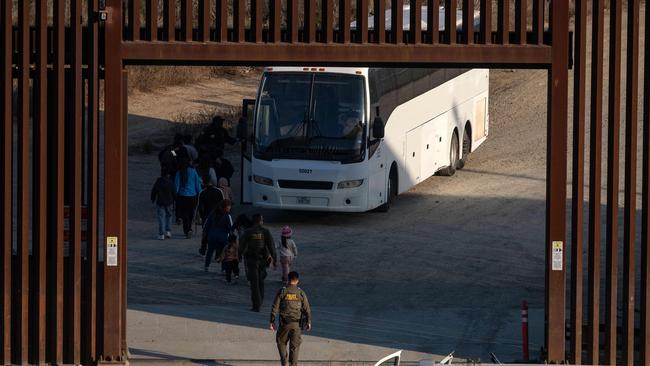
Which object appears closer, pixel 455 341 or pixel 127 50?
pixel 127 50

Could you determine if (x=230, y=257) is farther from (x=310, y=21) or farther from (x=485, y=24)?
(x=485, y=24)

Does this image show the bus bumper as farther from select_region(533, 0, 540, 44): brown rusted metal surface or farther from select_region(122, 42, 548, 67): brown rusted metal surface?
select_region(533, 0, 540, 44): brown rusted metal surface

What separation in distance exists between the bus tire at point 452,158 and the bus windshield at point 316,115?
5.39 metres

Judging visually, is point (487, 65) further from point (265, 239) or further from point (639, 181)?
point (639, 181)

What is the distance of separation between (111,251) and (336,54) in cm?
348

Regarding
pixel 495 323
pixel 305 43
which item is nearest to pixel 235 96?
pixel 495 323

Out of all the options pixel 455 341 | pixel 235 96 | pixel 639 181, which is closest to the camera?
pixel 455 341

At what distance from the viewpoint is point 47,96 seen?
1548 cm

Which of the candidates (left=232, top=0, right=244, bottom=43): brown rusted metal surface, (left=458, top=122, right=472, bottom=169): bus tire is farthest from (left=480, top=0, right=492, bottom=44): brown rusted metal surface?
(left=458, top=122, right=472, bottom=169): bus tire

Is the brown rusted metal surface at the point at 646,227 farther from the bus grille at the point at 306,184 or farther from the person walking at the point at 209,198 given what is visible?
the bus grille at the point at 306,184

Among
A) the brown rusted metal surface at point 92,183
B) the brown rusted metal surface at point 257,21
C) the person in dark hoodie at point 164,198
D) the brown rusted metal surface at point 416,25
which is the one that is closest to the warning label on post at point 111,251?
the brown rusted metal surface at point 92,183

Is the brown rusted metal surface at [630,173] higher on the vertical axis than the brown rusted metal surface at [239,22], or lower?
lower

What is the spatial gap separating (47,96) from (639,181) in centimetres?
1719

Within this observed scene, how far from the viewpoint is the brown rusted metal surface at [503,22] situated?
600 inches
